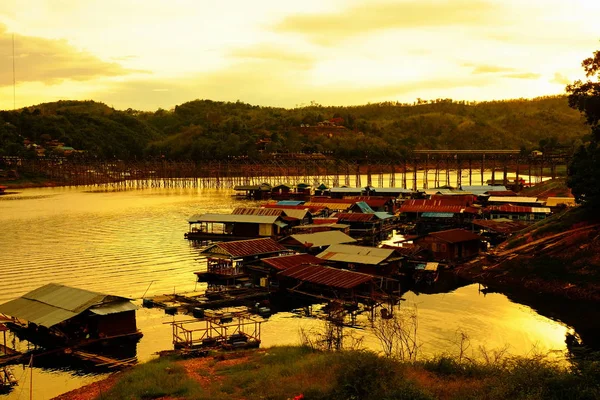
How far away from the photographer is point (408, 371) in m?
16.9

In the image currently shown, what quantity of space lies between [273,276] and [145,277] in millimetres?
8548

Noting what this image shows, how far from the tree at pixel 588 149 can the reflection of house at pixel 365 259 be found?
13631 millimetres

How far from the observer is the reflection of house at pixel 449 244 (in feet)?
125

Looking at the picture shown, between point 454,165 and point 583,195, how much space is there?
12622 centimetres

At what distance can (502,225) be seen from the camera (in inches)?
1784

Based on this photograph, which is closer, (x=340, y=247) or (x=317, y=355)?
(x=317, y=355)

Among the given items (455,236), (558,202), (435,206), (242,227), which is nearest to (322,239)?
(455,236)

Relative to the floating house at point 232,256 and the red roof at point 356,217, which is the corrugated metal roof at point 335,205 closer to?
the red roof at point 356,217

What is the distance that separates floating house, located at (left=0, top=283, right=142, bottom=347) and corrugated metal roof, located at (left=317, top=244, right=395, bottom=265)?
13.5 m

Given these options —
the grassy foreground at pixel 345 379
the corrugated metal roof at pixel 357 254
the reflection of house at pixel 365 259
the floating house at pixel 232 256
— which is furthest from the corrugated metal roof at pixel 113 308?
the corrugated metal roof at pixel 357 254

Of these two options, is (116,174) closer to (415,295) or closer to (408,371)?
(415,295)

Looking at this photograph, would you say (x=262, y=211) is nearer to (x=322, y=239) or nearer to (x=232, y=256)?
(x=322, y=239)

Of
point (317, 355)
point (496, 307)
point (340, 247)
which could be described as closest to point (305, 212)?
point (340, 247)

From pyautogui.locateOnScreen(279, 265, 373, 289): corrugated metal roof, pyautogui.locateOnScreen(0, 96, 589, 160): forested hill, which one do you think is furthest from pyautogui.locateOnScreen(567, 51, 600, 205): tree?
pyautogui.locateOnScreen(0, 96, 589, 160): forested hill
